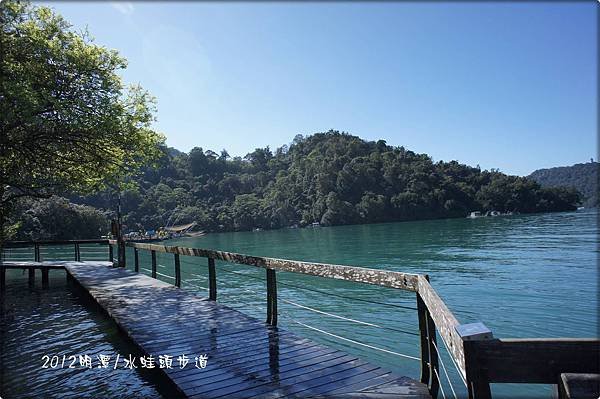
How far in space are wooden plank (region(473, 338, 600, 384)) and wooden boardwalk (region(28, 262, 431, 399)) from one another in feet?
4.72

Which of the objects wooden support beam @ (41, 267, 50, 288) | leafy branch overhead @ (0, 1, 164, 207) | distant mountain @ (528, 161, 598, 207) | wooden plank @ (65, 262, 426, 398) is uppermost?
distant mountain @ (528, 161, 598, 207)

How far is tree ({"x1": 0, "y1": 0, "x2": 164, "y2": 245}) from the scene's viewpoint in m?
8.36

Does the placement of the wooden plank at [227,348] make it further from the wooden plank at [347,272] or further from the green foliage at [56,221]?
the green foliage at [56,221]

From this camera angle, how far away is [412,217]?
9175cm

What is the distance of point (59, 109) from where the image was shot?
8.50 metres

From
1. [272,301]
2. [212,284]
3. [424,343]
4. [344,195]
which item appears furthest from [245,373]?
[344,195]

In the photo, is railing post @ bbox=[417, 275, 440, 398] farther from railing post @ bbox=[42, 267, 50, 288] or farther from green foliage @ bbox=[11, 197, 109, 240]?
green foliage @ bbox=[11, 197, 109, 240]

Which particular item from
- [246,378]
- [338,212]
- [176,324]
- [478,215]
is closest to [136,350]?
[176,324]

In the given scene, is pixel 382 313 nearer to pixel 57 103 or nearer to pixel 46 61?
pixel 57 103

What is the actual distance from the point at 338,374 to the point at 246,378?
32.8 inches

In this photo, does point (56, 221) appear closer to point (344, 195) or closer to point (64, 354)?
point (64, 354)

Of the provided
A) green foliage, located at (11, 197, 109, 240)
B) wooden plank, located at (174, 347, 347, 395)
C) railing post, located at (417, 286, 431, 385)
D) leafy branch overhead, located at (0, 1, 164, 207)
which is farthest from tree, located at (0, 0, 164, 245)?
green foliage, located at (11, 197, 109, 240)

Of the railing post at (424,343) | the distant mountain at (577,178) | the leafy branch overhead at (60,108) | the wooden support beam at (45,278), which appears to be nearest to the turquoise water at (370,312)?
the wooden support beam at (45,278)

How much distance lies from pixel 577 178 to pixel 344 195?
94995 millimetres
